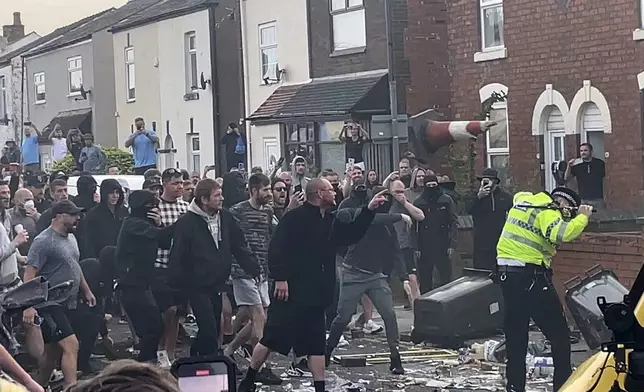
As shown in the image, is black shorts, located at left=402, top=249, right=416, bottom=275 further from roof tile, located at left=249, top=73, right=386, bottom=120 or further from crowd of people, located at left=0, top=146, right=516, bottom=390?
roof tile, located at left=249, top=73, right=386, bottom=120

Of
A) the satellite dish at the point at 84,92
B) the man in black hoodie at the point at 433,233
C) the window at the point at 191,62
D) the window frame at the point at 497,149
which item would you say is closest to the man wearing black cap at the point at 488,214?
the man in black hoodie at the point at 433,233

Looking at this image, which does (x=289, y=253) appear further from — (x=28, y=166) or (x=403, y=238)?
(x=28, y=166)

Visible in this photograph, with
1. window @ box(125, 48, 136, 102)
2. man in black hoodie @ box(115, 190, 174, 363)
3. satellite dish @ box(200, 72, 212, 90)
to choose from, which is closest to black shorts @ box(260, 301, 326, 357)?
man in black hoodie @ box(115, 190, 174, 363)

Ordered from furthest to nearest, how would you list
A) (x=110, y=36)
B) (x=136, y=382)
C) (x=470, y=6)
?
(x=110, y=36), (x=470, y=6), (x=136, y=382)

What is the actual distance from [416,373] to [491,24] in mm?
10540

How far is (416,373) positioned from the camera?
11617 mm

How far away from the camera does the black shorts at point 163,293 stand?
1118cm

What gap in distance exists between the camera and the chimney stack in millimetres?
56938

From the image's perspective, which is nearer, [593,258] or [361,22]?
[593,258]

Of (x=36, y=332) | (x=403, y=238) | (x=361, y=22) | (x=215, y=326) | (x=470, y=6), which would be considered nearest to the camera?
(x=36, y=332)

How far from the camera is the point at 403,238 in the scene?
52.0 feet

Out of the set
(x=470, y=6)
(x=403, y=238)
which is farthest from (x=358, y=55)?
(x=403, y=238)

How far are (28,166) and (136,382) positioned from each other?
24.6m

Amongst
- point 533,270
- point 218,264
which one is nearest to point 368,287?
point 218,264
